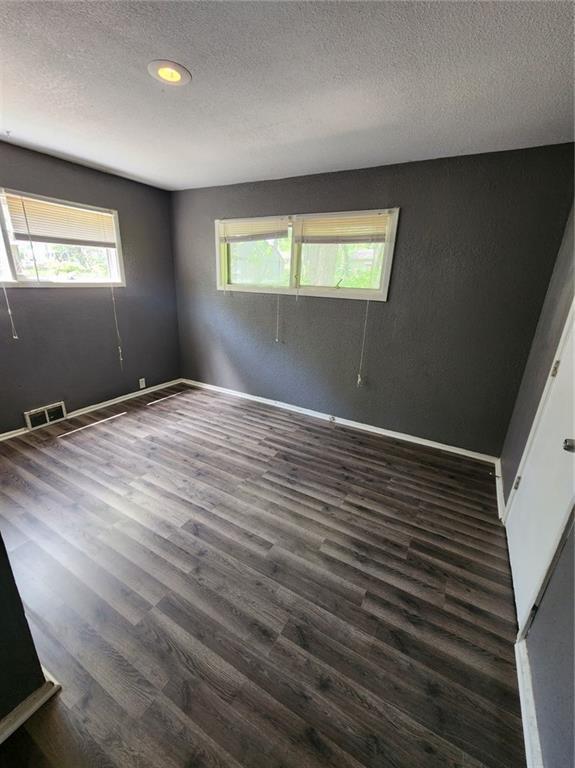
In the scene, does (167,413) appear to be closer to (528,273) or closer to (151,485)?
(151,485)

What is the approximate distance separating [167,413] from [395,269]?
2.91 m

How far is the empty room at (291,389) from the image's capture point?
1100mm

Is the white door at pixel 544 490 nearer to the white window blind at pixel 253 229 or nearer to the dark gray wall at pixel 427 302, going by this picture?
the dark gray wall at pixel 427 302

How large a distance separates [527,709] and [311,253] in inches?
133

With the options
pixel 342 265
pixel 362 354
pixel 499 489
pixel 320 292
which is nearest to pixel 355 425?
pixel 362 354

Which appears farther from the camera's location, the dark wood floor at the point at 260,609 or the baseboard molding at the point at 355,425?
the baseboard molding at the point at 355,425

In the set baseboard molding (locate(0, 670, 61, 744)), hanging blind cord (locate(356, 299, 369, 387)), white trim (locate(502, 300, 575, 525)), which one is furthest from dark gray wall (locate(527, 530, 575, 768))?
hanging blind cord (locate(356, 299, 369, 387))

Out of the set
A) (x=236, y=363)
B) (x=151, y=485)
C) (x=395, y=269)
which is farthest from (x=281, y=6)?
(x=236, y=363)

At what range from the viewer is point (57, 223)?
2.89 metres

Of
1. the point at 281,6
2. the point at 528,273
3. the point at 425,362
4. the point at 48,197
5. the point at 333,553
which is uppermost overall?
the point at 281,6

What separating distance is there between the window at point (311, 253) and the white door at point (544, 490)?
1674mm

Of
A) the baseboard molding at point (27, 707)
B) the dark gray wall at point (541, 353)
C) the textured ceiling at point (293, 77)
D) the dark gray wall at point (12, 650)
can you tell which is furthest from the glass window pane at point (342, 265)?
the baseboard molding at point (27, 707)

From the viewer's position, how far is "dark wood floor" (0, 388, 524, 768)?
3.37ft

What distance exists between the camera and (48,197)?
2.79 meters
